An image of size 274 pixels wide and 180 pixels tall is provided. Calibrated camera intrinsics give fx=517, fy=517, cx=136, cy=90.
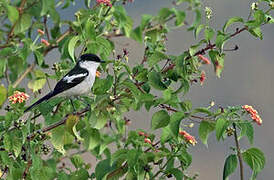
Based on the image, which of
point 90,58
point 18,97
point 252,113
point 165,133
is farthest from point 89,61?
point 252,113

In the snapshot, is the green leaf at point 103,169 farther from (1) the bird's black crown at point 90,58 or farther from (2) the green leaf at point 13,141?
(1) the bird's black crown at point 90,58

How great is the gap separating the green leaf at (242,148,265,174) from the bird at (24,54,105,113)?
1.78m

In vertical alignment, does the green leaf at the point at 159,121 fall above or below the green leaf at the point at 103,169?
above

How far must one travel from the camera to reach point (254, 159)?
4.35 m

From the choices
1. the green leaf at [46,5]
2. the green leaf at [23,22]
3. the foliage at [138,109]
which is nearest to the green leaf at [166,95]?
the foliage at [138,109]

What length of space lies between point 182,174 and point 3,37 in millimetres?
3857

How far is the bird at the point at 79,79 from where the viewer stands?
5348 mm

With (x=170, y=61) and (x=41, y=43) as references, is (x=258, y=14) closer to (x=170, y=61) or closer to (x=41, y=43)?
(x=170, y=61)

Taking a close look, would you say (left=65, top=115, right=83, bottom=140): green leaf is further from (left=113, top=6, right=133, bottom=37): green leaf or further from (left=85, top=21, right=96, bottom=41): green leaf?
(left=113, top=6, right=133, bottom=37): green leaf

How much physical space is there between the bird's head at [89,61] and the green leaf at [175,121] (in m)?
1.42

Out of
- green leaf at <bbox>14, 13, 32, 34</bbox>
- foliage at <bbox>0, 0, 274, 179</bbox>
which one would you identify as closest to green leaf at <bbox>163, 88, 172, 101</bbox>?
foliage at <bbox>0, 0, 274, 179</bbox>

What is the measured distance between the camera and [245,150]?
14.4 feet

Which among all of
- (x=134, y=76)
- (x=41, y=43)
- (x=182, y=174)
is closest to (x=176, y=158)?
(x=182, y=174)

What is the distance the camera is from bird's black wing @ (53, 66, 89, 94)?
5368 mm
